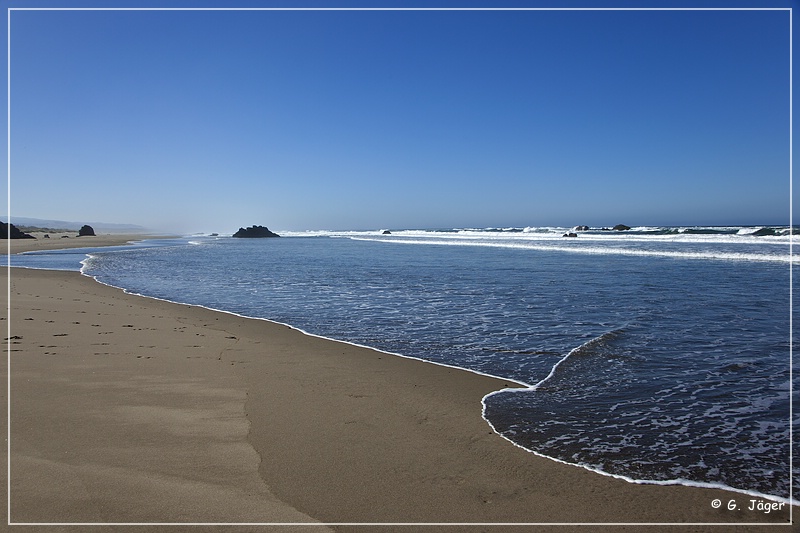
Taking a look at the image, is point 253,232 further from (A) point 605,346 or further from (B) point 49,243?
(A) point 605,346

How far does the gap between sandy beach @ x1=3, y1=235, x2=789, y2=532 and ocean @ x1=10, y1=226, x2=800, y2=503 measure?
40 cm

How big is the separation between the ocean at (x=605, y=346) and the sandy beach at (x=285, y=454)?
0.40 m

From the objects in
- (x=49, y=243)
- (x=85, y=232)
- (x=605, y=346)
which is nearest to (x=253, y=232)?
(x=85, y=232)

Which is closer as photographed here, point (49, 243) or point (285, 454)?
point (285, 454)

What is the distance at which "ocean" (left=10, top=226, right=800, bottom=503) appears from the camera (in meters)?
3.83

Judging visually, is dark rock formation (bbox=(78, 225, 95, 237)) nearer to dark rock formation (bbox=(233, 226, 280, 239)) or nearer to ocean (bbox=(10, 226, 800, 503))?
dark rock formation (bbox=(233, 226, 280, 239))

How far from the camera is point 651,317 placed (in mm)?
8992

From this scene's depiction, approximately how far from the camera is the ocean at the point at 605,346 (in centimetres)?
383

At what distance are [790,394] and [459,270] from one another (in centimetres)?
1420

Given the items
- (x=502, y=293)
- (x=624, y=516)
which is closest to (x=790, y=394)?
(x=624, y=516)

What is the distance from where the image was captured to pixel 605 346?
693 centimetres

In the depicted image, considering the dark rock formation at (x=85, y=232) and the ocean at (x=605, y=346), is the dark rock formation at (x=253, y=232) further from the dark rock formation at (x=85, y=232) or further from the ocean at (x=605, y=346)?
the ocean at (x=605, y=346)

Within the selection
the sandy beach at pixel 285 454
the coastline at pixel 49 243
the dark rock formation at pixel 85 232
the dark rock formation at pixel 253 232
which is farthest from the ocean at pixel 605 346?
the dark rock formation at pixel 253 232

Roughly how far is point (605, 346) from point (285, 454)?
5.14m
